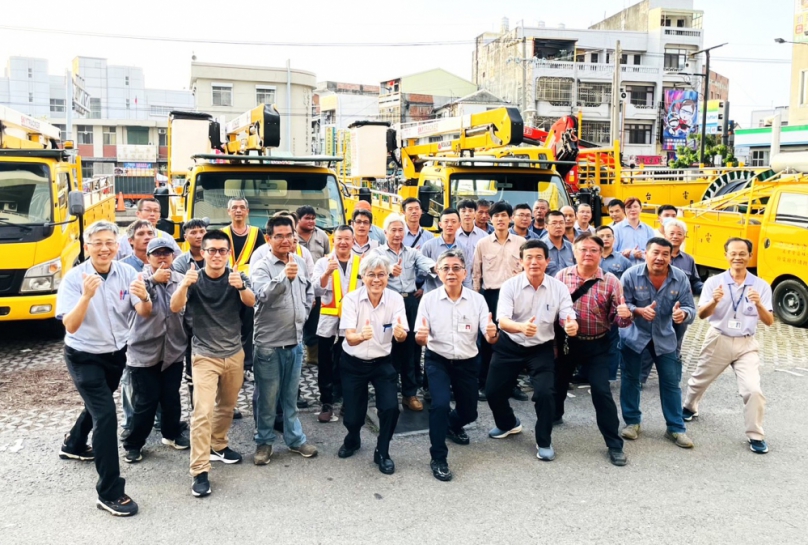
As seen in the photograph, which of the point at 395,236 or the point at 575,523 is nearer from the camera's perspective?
the point at 575,523

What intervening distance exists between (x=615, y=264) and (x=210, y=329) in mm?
4172

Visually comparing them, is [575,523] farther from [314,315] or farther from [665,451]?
[314,315]

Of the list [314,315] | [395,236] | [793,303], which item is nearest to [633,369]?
[395,236]

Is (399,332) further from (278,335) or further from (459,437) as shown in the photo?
(459,437)

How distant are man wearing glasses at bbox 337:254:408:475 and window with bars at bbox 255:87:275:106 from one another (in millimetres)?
38361

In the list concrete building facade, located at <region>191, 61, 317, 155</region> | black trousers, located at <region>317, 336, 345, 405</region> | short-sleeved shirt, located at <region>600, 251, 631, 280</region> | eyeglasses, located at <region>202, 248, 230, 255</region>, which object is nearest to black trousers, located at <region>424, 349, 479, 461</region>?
black trousers, located at <region>317, 336, 345, 405</region>

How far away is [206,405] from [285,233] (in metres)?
1.36

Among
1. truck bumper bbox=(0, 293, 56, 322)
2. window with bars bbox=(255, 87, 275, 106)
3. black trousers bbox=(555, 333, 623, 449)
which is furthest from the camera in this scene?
window with bars bbox=(255, 87, 275, 106)

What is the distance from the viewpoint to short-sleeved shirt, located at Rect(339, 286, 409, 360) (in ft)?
17.0

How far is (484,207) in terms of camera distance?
782cm

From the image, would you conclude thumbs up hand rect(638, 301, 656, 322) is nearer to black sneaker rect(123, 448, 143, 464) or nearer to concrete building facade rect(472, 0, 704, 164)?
black sneaker rect(123, 448, 143, 464)

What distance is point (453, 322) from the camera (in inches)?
207

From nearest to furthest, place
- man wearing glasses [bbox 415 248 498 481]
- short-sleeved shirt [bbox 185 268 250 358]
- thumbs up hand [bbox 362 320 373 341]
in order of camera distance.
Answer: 1. short-sleeved shirt [bbox 185 268 250 358]
2. thumbs up hand [bbox 362 320 373 341]
3. man wearing glasses [bbox 415 248 498 481]

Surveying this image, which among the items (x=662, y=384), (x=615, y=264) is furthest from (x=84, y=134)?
(x=662, y=384)
